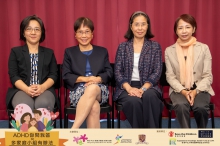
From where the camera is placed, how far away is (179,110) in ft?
9.21

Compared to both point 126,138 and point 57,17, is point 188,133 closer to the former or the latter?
point 126,138

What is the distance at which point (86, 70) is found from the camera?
10.3 ft

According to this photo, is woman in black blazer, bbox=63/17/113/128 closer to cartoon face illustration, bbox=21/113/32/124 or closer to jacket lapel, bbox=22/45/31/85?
jacket lapel, bbox=22/45/31/85

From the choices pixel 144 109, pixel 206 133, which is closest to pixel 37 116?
pixel 144 109

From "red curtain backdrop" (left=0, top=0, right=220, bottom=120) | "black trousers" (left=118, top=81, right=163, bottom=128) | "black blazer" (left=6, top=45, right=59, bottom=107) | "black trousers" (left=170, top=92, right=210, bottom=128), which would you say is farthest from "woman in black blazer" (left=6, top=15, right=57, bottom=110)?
"black trousers" (left=170, top=92, right=210, bottom=128)

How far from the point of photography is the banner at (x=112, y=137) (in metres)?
2.12

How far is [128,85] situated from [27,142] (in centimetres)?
126

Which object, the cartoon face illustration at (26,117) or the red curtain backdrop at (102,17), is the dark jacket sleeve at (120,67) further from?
the cartoon face illustration at (26,117)

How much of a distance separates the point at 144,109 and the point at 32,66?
1228 millimetres

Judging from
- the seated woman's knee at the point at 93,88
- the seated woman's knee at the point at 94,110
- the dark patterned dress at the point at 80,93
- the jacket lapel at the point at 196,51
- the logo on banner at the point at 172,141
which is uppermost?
the jacket lapel at the point at 196,51

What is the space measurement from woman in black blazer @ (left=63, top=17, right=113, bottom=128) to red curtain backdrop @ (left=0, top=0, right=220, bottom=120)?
0.63 meters

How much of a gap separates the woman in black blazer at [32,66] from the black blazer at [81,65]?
15 cm

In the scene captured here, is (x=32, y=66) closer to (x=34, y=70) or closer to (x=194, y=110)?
(x=34, y=70)

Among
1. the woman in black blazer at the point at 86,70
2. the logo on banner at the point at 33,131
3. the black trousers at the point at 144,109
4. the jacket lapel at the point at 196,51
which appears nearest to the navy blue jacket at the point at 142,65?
the woman in black blazer at the point at 86,70
